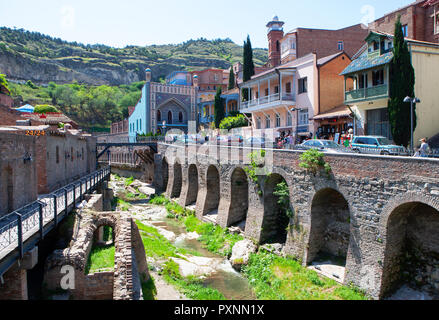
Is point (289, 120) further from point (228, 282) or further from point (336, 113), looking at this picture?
point (228, 282)

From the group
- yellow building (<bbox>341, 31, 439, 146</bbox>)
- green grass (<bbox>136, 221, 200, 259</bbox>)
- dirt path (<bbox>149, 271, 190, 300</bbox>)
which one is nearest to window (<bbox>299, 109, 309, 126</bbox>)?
yellow building (<bbox>341, 31, 439, 146</bbox>)

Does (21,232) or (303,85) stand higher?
(303,85)

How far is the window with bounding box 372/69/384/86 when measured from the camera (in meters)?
20.7

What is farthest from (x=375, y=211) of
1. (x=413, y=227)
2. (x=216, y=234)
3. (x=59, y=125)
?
(x=59, y=125)

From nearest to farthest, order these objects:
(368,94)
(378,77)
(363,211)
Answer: (363,211), (378,77), (368,94)

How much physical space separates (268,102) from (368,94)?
453 inches

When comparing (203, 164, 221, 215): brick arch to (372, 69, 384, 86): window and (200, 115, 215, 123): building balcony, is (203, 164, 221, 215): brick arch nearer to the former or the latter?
(372, 69, 384, 86): window

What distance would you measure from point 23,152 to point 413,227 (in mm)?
16171

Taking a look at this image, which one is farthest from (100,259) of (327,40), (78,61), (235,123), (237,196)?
(78,61)

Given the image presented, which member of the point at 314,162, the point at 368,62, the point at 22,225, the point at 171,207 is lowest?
the point at 171,207

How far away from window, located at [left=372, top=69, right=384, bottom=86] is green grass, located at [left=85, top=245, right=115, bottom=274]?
1834 centimetres

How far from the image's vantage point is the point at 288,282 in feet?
45.8

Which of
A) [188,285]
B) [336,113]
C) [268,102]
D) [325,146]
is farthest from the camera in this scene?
[268,102]
